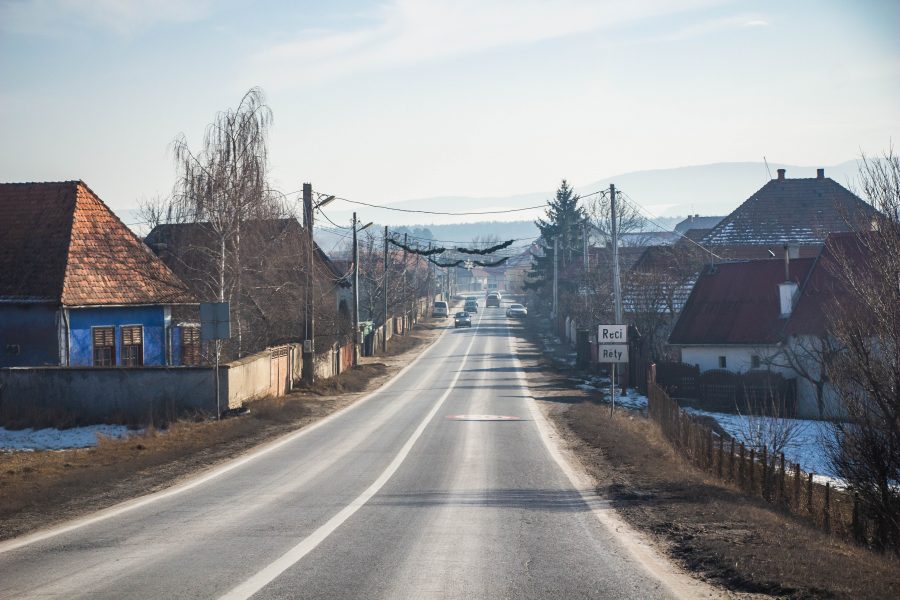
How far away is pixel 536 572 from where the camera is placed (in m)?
8.02

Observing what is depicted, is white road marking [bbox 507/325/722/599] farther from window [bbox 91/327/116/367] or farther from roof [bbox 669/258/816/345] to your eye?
roof [bbox 669/258/816/345]

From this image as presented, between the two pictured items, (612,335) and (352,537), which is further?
(612,335)

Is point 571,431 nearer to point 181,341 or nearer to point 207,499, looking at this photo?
point 207,499

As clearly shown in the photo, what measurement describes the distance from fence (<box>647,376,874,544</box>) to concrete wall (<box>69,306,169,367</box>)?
1931cm

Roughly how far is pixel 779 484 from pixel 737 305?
87.7ft

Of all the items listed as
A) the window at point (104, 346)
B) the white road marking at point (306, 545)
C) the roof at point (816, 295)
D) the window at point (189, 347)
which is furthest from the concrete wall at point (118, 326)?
the roof at point (816, 295)

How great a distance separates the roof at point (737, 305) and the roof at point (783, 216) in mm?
15726

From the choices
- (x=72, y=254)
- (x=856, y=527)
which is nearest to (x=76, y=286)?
(x=72, y=254)

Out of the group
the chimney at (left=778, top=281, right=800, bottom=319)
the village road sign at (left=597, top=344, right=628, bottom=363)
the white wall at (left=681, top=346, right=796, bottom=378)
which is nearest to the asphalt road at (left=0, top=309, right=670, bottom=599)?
the village road sign at (left=597, top=344, right=628, bottom=363)

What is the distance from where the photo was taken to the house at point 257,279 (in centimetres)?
3191

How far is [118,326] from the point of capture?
1179 inches

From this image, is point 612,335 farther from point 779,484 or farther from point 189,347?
point 189,347

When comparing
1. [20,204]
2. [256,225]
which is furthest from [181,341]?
[20,204]

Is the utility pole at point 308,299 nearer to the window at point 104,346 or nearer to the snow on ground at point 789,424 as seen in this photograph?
the window at point 104,346
